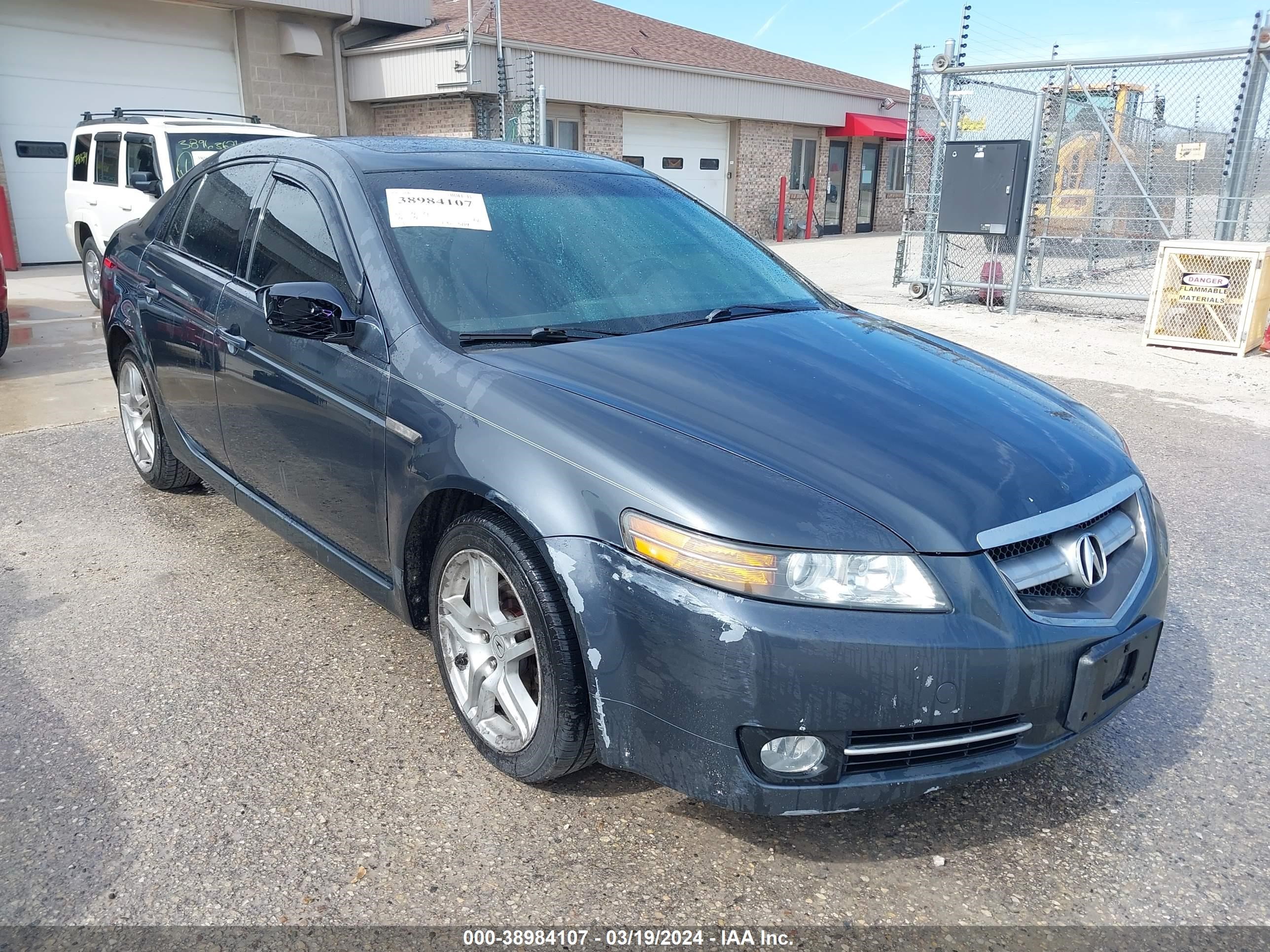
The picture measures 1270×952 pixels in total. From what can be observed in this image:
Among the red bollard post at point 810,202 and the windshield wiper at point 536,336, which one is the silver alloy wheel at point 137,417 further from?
the red bollard post at point 810,202

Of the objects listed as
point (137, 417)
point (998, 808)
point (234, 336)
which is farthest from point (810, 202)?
point (998, 808)

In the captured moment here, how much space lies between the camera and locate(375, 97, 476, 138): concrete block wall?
1739 cm

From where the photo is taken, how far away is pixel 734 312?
10.9 feet

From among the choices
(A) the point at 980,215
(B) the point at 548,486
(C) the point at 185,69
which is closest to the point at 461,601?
(B) the point at 548,486

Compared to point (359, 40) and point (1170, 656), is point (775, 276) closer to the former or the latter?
point (1170, 656)

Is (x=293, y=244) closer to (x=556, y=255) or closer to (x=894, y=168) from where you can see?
(x=556, y=255)

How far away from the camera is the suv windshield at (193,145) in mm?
9430

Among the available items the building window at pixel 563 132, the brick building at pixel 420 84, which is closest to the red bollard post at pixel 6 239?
the brick building at pixel 420 84

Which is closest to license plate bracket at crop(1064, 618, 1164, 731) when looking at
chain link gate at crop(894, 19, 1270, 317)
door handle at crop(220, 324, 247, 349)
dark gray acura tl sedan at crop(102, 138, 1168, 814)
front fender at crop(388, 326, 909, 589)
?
dark gray acura tl sedan at crop(102, 138, 1168, 814)

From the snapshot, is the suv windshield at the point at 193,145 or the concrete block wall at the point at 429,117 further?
the concrete block wall at the point at 429,117

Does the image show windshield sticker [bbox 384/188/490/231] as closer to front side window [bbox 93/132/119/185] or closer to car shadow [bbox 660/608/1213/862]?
car shadow [bbox 660/608/1213/862]

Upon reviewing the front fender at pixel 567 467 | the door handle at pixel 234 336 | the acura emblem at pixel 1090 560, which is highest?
the door handle at pixel 234 336

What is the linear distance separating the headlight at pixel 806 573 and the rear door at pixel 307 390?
3.77 feet

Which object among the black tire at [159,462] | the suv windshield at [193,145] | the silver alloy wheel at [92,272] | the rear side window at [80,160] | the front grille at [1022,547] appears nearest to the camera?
the front grille at [1022,547]
